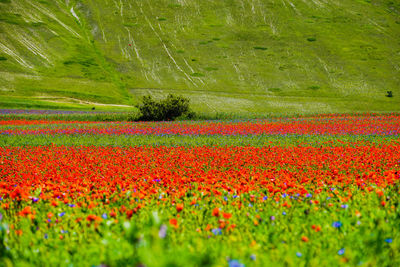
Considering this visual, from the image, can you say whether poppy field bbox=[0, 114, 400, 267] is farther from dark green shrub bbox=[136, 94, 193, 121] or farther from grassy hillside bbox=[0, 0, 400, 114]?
grassy hillside bbox=[0, 0, 400, 114]

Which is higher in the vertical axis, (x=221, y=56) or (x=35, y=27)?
(x=35, y=27)

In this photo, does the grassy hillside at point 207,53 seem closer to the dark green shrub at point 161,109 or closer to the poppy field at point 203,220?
the dark green shrub at point 161,109

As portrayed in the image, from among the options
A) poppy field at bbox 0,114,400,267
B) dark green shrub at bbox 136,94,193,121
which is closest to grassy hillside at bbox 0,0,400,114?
dark green shrub at bbox 136,94,193,121

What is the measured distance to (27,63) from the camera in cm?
8438

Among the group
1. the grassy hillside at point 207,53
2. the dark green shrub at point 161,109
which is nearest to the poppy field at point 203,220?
the dark green shrub at point 161,109

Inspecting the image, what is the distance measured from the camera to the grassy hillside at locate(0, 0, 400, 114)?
232 feet

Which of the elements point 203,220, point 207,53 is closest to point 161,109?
point 203,220

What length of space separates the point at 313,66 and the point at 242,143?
82.8 m

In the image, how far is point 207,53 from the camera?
99000 mm

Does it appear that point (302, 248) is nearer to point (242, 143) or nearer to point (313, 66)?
point (242, 143)

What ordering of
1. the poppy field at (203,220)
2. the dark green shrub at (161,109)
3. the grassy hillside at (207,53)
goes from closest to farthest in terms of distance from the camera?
the poppy field at (203,220)
the dark green shrub at (161,109)
the grassy hillside at (207,53)

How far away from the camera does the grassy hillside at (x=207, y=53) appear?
7081 cm

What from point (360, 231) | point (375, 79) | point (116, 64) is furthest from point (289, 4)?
point (360, 231)

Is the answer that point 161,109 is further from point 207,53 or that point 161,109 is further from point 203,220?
point 207,53
